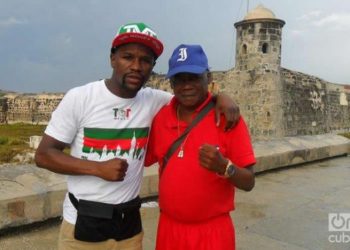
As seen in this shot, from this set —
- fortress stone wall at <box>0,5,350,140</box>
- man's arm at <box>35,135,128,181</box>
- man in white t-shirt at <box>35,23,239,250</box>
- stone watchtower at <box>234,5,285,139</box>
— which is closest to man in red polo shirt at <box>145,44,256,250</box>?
man in white t-shirt at <box>35,23,239,250</box>

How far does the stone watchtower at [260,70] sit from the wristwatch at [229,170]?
15.5m

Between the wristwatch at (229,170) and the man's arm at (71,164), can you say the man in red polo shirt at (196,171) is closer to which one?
the wristwatch at (229,170)

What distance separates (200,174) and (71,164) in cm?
57

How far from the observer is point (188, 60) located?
6.40 feet

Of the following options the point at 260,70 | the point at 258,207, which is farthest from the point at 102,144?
the point at 260,70

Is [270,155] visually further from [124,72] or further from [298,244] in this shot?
[124,72]

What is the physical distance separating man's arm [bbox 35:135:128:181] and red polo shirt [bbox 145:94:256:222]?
A: 0.86 feet

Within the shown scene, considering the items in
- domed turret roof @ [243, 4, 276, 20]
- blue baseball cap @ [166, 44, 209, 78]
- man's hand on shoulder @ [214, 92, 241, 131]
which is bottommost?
man's hand on shoulder @ [214, 92, 241, 131]

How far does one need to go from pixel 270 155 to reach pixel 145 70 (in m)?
4.07

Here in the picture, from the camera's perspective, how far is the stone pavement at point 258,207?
3113mm

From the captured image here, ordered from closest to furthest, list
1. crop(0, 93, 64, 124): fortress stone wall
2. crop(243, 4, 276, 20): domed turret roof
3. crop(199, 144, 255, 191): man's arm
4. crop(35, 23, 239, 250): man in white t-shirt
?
crop(199, 144, 255, 191): man's arm → crop(35, 23, 239, 250): man in white t-shirt → crop(243, 4, 276, 20): domed turret roof → crop(0, 93, 64, 124): fortress stone wall

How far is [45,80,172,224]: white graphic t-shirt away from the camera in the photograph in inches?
74.2

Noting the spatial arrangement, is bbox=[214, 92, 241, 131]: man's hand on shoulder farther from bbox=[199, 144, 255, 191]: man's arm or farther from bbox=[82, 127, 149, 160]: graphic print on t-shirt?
bbox=[82, 127, 149, 160]: graphic print on t-shirt

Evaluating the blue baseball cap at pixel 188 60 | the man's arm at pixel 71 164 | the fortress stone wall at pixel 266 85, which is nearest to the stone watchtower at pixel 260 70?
the fortress stone wall at pixel 266 85
